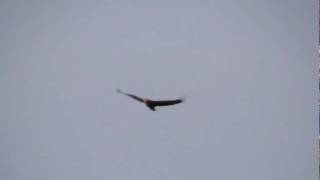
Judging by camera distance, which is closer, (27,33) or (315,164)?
(315,164)

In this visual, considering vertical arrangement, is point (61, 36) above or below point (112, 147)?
above

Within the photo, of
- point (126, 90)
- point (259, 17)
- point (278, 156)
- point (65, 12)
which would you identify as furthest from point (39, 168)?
point (259, 17)

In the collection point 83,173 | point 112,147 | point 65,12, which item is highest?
point 65,12

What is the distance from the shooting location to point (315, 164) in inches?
205

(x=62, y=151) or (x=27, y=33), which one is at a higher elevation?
(x=27, y=33)

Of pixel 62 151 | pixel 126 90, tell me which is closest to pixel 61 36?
pixel 126 90

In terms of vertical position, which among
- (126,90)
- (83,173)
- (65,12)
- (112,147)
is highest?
(65,12)

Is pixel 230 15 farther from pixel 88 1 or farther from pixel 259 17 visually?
pixel 88 1

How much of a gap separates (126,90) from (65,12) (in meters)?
1.32

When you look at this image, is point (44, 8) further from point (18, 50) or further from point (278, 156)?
point (278, 156)

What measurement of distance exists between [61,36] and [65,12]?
324 mm

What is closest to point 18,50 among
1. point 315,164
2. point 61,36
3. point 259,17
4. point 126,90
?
point 61,36

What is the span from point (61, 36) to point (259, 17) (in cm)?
260

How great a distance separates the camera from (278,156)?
5.36m
